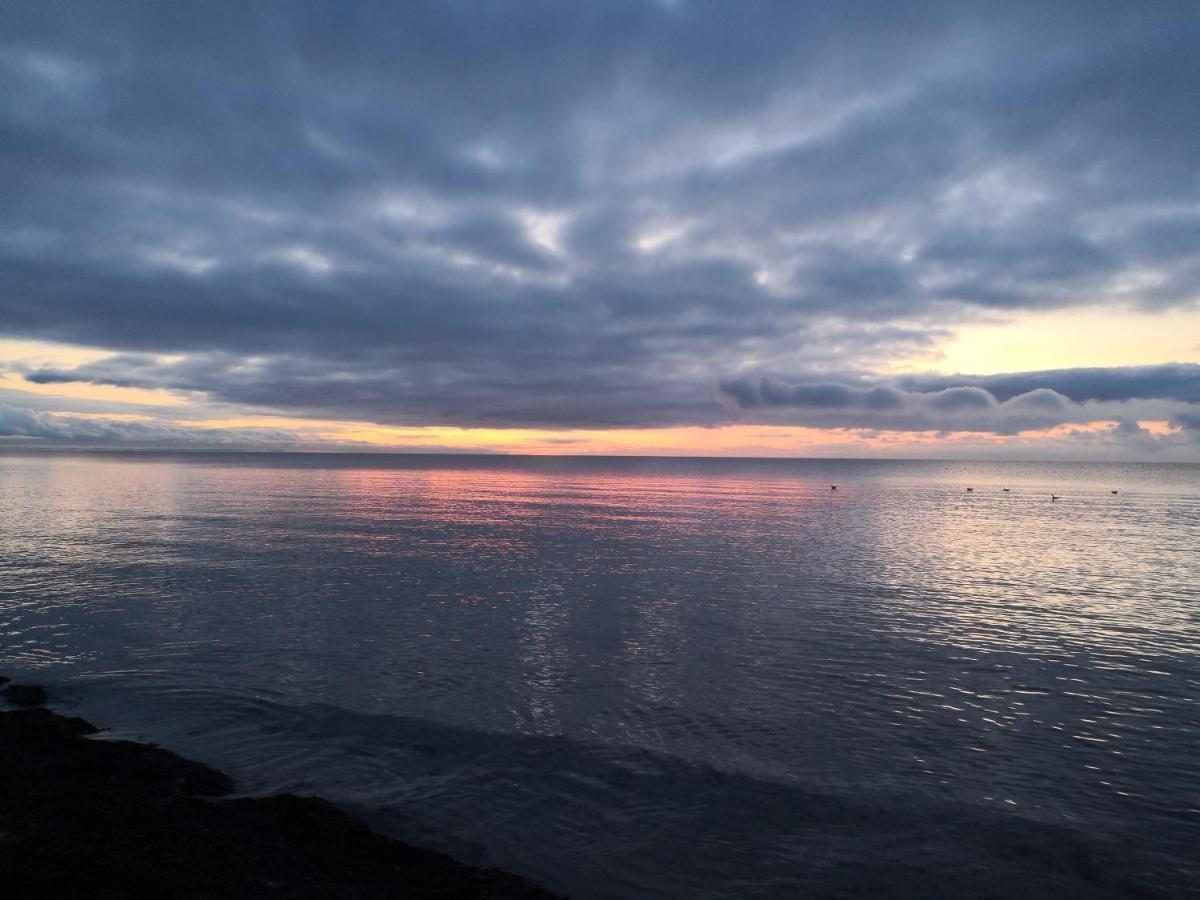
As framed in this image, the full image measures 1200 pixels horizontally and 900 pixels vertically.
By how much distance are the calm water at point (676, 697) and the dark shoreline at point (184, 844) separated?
1.18 metres

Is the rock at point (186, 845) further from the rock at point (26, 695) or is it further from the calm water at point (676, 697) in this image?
the rock at point (26, 695)

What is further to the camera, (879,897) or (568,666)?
(568,666)

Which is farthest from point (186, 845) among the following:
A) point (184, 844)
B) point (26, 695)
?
point (26, 695)

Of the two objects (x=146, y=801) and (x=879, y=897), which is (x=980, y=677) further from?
(x=146, y=801)

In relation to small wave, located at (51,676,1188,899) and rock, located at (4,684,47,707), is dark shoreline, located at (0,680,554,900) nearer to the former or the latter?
small wave, located at (51,676,1188,899)

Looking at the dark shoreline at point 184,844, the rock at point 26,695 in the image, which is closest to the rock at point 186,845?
the dark shoreline at point 184,844

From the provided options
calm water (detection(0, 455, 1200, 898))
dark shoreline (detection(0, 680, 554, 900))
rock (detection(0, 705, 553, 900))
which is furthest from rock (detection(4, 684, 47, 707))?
dark shoreline (detection(0, 680, 554, 900))

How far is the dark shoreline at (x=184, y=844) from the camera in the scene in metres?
9.51

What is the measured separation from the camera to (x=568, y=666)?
21.4 m

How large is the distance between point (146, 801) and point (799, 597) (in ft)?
86.5

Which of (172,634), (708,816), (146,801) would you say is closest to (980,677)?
(708,816)

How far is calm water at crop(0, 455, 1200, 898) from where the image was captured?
12.0m

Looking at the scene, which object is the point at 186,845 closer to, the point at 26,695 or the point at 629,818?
the point at 629,818

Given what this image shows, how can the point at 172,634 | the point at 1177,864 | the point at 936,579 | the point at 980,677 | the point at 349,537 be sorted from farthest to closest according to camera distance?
the point at 349,537 → the point at 936,579 → the point at 172,634 → the point at 980,677 → the point at 1177,864
